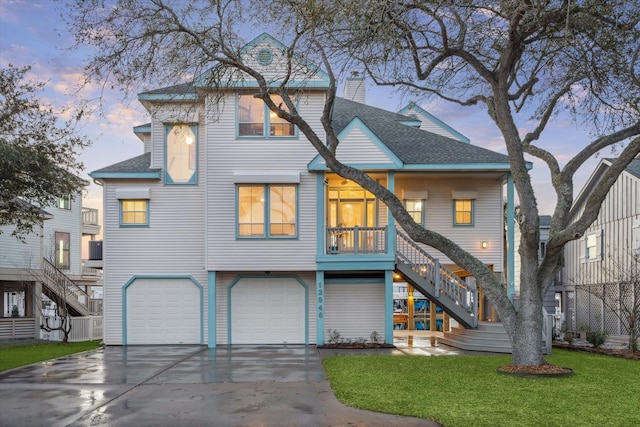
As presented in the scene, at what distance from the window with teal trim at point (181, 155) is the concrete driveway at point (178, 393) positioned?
6.25 metres

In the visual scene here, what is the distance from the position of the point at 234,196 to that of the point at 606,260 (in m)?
16.9

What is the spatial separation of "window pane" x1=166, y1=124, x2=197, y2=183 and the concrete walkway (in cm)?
618

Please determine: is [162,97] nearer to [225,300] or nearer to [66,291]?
[225,300]

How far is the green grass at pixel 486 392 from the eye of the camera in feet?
26.7

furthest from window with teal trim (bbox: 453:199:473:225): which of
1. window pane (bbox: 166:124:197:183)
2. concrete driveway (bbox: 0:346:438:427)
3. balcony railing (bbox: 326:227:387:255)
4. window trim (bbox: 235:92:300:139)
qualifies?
window pane (bbox: 166:124:197:183)

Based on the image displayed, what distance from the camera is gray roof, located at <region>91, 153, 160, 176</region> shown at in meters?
19.5

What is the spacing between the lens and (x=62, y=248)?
3303cm

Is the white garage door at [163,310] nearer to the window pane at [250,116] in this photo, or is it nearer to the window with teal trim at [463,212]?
the window pane at [250,116]

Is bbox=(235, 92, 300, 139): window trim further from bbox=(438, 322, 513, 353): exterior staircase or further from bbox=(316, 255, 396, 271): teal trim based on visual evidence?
bbox=(438, 322, 513, 353): exterior staircase

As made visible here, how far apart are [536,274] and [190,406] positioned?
7358mm

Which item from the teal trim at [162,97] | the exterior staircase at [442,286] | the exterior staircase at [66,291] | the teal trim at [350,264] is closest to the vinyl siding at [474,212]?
the exterior staircase at [442,286]

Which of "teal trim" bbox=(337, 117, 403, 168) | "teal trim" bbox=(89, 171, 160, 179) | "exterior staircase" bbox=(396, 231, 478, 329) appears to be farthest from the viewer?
"teal trim" bbox=(89, 171, 160, 179)

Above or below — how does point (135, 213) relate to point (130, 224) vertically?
above

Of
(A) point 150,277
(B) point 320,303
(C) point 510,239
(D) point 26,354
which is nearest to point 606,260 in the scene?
(C) point 510,239
